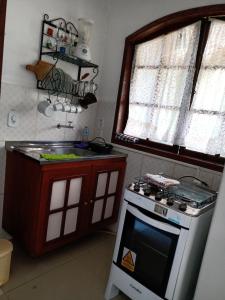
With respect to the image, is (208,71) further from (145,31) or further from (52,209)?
(52,209)

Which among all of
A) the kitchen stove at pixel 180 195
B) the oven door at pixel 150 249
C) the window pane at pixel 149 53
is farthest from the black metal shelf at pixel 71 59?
the oven door at pixel 150 249

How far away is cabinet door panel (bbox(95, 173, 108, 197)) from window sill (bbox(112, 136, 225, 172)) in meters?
0.43

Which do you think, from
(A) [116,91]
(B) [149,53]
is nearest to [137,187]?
(A) [116,91]

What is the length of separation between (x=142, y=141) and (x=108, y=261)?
112 cm

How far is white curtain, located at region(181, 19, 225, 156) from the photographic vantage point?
6.20 feet

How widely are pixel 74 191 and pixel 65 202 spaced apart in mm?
111

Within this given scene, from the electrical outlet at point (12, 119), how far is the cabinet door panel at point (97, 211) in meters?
0.96

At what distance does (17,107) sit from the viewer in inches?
77.0

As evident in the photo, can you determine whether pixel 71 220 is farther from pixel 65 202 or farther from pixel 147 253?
pixel 147 253

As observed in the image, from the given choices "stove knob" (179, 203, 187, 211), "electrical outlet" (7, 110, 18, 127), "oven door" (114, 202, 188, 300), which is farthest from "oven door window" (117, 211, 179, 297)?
"electrical outlet" (7, 110, 18, 127)

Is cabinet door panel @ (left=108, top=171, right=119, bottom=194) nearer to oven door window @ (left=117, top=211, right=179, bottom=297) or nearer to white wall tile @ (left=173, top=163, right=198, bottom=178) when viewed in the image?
white wall tile @ (left=173, top=163, right=198, bottom=178)

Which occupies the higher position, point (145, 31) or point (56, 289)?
point (145, 31)

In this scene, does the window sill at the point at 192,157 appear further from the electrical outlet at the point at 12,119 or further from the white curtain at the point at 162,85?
the electrical outlet at the point at 12,119

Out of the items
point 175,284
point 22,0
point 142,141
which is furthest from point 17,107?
point 175,284
